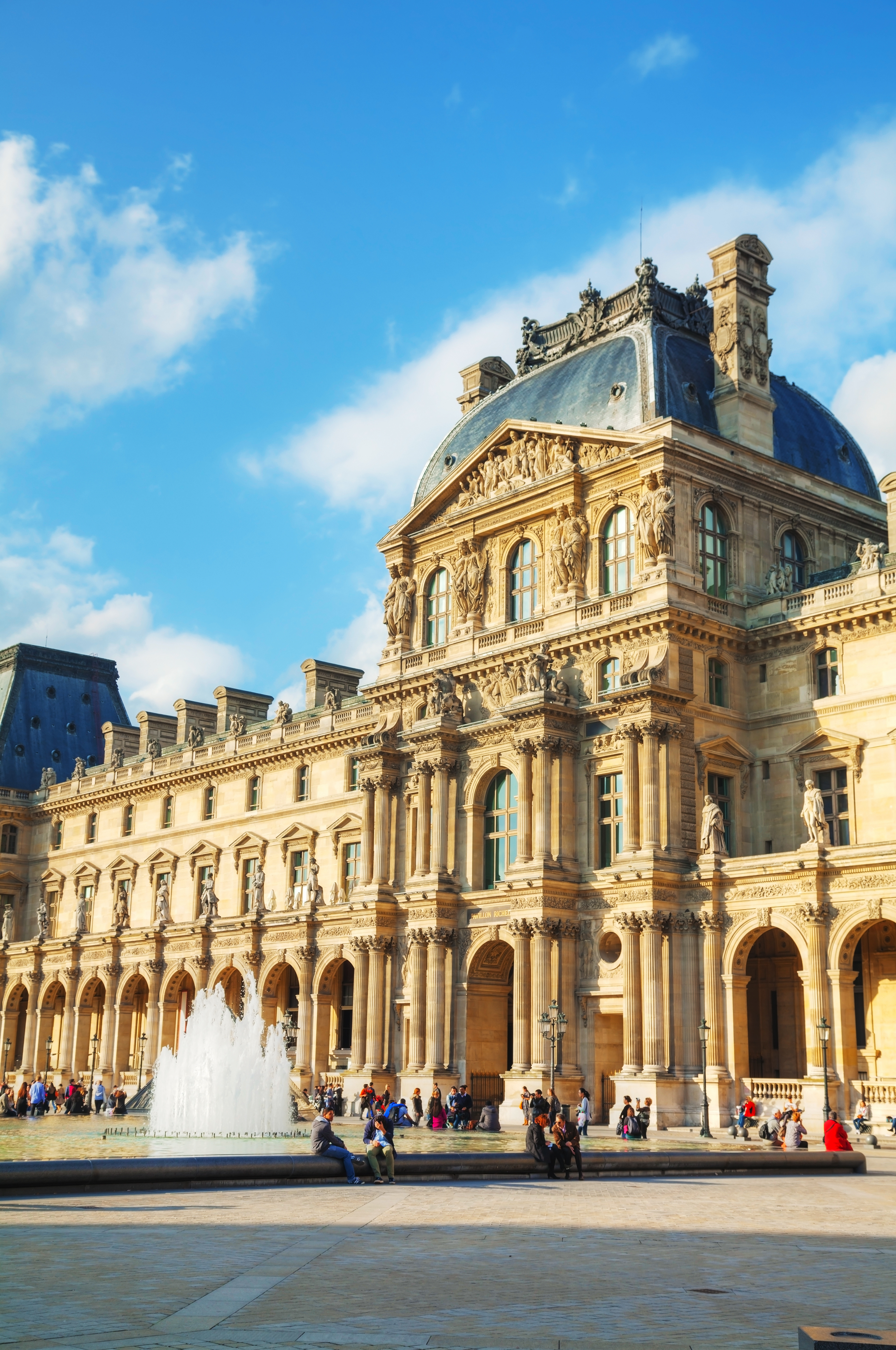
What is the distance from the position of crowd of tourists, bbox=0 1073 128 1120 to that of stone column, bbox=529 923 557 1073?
15.5 metres

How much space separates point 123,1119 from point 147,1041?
71.1ft

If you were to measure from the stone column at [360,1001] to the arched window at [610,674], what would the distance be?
1335cm

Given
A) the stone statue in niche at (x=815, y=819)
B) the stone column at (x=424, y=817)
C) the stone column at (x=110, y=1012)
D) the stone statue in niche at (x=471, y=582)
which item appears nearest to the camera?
the stone statue in niche at (x=815, y=819)

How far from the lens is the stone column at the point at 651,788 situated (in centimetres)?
4800

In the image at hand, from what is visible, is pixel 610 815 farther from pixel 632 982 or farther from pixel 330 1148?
pixel 330 1148

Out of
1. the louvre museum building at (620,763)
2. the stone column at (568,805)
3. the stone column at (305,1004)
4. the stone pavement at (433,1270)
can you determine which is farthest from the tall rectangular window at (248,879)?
the stone pavement at (433,1270)

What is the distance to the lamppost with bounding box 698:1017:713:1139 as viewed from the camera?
4147 cm

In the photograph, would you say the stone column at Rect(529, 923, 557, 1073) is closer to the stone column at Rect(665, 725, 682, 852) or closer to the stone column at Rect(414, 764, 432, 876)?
the stone column at Rect(665, 725, 682, 852)

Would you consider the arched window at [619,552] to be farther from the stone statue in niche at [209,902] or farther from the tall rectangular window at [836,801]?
the stone statue in niche at [209,902]

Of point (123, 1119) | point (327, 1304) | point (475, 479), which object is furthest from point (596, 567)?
point (327, 1304)

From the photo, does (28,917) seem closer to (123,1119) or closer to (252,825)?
(252,825)

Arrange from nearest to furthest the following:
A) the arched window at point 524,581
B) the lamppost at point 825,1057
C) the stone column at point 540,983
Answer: the lamppost at point 825,1057
the stone column at point 540,983
the arched window at point 524,581

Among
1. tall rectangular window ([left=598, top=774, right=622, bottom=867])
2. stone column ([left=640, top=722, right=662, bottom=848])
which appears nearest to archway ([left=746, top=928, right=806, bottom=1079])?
stone column ([left=640, top=722, right=662, bottom=848])

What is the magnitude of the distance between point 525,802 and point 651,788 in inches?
206
